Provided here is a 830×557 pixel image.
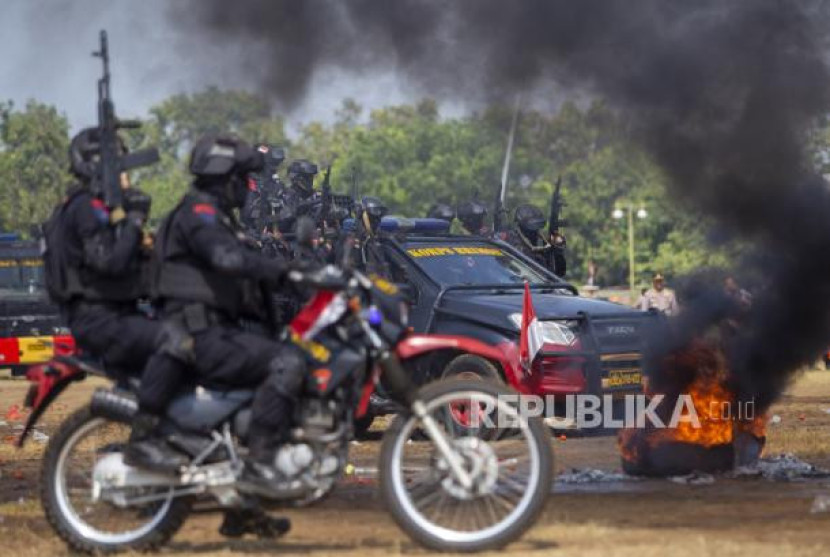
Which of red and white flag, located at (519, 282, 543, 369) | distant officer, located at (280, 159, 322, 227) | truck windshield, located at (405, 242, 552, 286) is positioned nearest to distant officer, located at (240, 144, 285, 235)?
distant officer, located at (280, 159, 322, 227)

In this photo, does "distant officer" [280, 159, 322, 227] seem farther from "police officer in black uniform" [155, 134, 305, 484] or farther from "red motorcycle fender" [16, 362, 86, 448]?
"police officer in black uniform" [155, 134, 305, 484]

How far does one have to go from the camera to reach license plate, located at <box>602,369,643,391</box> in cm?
1403

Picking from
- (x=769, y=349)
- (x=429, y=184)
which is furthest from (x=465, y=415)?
(x=429, y=184)

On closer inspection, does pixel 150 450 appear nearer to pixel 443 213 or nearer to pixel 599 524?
pixel 599 524

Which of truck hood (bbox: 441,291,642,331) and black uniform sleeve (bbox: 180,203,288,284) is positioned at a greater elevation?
black uniform sleeve (bbox: 180,203,288,284)

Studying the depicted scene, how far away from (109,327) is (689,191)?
8.30 metres

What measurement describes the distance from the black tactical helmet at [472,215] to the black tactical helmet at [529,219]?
0.84m

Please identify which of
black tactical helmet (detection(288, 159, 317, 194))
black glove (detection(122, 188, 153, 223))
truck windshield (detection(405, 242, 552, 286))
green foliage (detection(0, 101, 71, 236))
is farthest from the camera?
green foliage (detection(0, 101, 71, 236))

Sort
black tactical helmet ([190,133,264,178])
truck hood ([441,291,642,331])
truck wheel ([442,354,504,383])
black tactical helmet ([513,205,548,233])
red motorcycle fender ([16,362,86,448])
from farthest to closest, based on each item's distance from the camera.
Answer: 1. black tactical helmet ([513,205,548,233])
2. truck hood ([441,291,642,331])
3. truck wheel ([442,354,504,383])
4. red motorcycle fender ([16,362,86,448])
5. black tactical helmet ([190,133,264,178])

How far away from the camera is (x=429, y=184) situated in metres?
79.1

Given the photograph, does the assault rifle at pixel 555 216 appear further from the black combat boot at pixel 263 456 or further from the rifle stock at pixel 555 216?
the black combat boot at pixel 263 456

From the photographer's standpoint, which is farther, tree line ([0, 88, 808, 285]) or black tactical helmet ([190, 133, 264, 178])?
tree line ([0, 88, 808, 285])

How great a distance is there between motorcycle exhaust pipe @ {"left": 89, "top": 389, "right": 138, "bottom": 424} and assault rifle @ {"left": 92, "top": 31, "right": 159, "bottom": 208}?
0.93m

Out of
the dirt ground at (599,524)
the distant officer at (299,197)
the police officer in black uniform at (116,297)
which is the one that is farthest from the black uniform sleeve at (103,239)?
the distant officer at (299,197)
